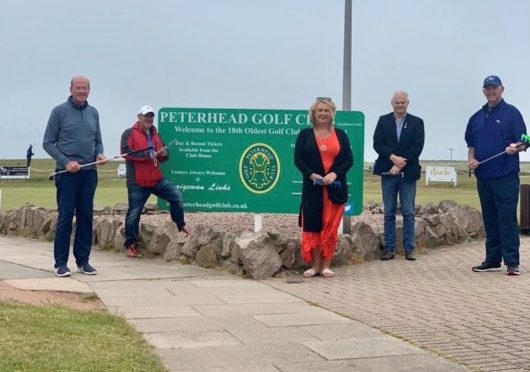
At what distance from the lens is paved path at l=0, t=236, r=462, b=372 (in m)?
4.41

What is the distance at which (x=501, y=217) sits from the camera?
8180mm

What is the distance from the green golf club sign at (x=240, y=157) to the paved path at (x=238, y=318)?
1.34 metres

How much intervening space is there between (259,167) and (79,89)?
2.89 meters

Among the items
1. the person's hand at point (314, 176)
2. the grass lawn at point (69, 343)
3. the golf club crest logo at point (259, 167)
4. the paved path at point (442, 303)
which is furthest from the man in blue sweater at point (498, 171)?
the grass lawn at point (69, 343)

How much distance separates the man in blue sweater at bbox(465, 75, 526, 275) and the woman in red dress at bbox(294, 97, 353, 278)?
157 cm

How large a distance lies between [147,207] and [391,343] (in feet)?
33.3

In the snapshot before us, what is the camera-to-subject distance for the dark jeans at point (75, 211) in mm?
7875

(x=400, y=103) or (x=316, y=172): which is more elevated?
(x=400, y=103)

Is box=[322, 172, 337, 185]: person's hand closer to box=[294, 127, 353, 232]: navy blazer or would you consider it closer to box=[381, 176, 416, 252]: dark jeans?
box=[294, 127, 353, 232]: navy blazer

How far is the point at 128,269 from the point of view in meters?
8.45

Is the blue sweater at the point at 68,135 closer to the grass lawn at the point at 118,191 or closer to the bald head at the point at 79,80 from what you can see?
the bald head at the point at 79,80

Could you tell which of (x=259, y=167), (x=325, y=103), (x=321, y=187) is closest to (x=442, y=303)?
(x=321, y=187)

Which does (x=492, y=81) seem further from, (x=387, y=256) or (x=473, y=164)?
(x=387, y=256)

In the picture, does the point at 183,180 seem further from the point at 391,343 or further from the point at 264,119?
the point at 391,343
